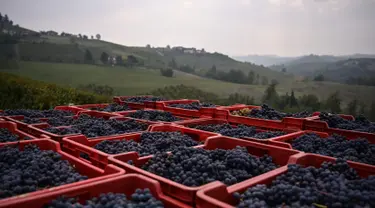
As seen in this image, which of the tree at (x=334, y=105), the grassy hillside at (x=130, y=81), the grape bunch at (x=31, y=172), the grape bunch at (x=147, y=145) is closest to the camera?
the grape bunch at (x=31, y=172)

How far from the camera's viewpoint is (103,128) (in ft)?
13.1

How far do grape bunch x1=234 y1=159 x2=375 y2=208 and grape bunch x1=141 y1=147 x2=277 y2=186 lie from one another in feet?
1.08

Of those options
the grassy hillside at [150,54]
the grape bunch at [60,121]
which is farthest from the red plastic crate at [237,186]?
the grassy hillside at [150,54]

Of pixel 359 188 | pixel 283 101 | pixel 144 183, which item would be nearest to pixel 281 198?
pixel 359 188

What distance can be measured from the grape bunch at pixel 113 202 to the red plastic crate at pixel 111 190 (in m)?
0.04

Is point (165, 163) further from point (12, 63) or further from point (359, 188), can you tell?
point (12, 63)

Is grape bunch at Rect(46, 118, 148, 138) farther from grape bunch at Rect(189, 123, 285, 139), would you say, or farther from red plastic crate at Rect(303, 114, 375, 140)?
red plastic crate at Rect(303, 114, 375, 140)

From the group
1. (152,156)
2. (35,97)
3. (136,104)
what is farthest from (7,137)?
(35,97)

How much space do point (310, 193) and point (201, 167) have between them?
0.80 m

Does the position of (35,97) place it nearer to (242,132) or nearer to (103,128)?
(103,128)

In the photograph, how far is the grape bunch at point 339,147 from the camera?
2.82 m

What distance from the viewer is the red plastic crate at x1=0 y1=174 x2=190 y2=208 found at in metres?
1.62

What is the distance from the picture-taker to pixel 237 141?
10.1ft

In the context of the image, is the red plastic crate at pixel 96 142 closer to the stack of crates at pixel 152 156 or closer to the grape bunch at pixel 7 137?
the stack of crates at pixel 152 156
